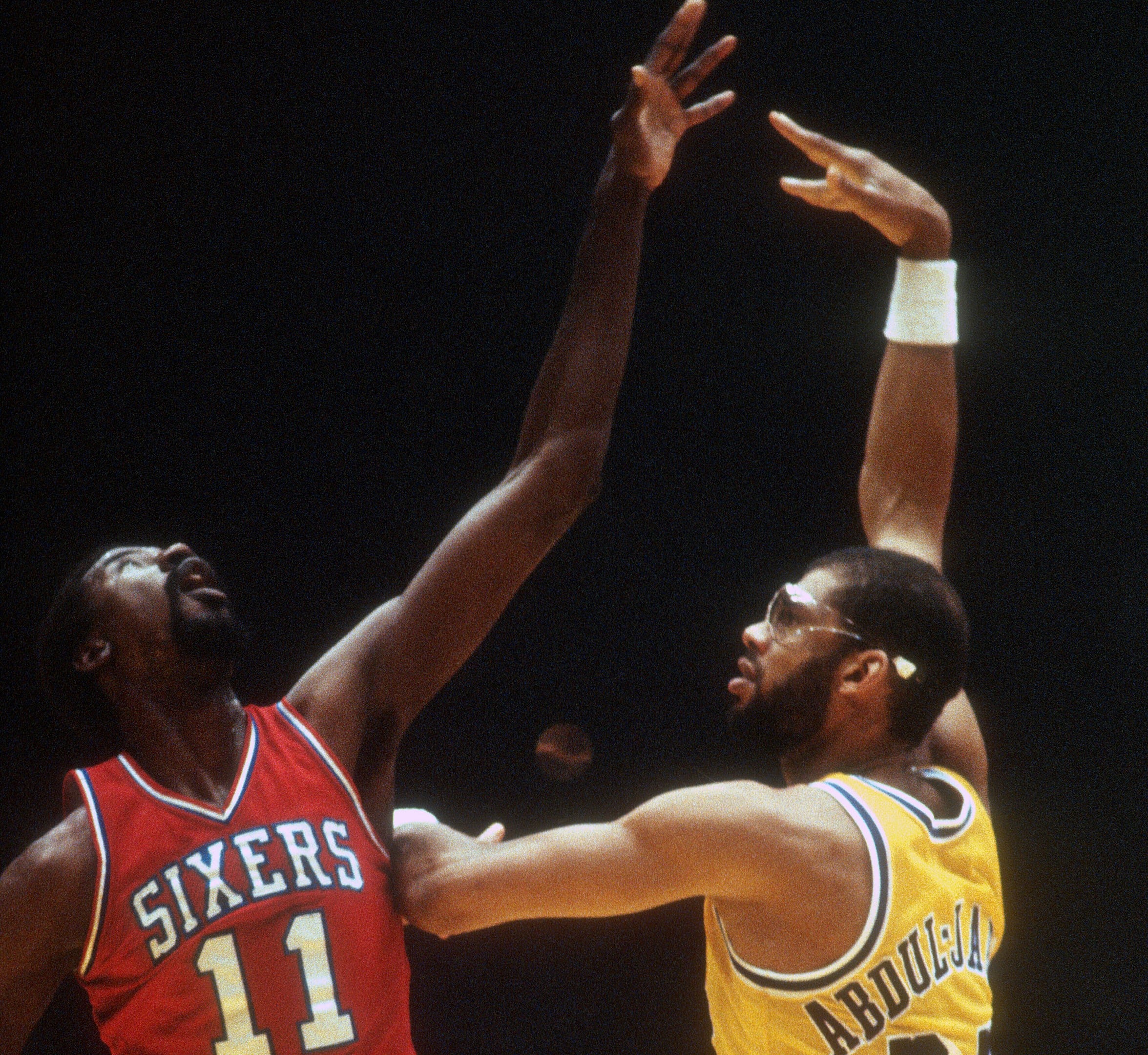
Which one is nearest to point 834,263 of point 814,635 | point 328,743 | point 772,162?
point 772,162

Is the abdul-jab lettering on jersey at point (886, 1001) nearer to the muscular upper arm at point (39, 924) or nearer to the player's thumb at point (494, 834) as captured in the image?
the player's thumb at point (494, 834)

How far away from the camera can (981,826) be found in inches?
67.4

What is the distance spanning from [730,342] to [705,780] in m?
1.21

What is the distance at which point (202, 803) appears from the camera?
1.67m

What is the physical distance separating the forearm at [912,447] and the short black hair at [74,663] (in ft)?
4.14

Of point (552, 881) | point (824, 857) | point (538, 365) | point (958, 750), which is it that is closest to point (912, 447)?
point (958, 750)

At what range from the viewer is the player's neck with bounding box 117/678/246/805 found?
1715mm

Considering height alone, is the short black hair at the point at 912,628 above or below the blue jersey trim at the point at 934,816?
above

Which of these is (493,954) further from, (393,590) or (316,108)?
(316,108)

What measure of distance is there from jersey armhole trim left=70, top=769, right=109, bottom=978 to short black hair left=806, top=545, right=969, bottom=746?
1.00 meters

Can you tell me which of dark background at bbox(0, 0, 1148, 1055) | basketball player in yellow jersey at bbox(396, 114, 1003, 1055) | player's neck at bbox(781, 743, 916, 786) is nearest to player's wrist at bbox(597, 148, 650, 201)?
basketball player in yellow jersey at bbox(396, 114, 1003, 1055)

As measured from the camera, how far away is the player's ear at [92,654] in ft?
5.83

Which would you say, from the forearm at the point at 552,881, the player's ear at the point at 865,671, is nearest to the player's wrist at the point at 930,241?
the player's ear at the point at 865,671

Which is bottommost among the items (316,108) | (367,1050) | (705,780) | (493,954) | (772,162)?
(493,954)
